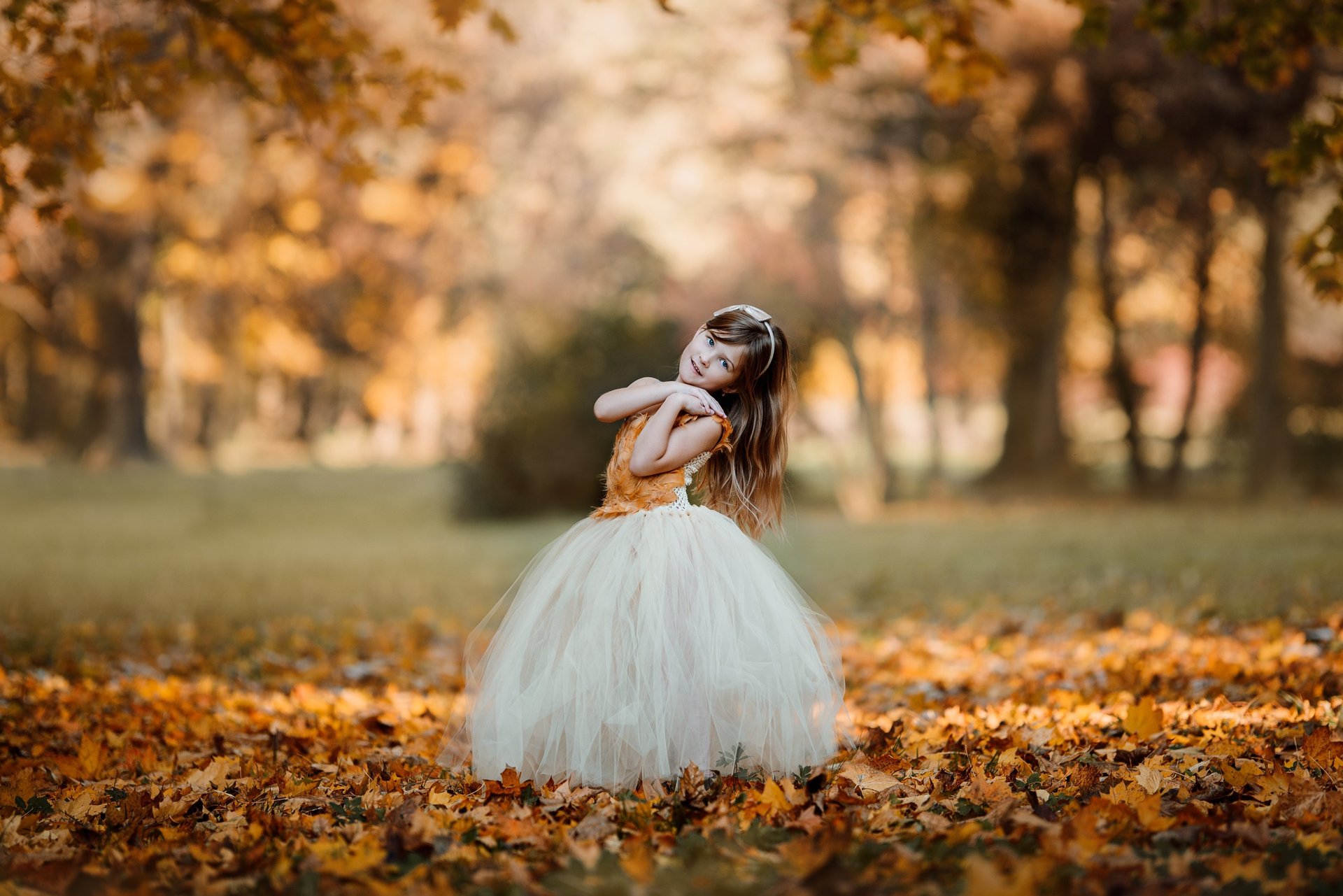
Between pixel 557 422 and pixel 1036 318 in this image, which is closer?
pixel 557 422

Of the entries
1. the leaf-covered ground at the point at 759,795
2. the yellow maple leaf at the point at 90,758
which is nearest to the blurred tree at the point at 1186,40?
the leaf-covered ground at the point at 759,795

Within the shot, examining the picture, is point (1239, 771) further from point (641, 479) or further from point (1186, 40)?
point (1186, 40)

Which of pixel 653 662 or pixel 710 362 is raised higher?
pixel 710 362

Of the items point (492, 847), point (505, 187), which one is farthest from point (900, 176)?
point (492, 847)

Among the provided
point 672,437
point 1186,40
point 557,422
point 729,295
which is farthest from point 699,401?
point 729,295

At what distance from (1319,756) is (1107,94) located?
13.9 metres

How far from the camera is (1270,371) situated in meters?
15.0

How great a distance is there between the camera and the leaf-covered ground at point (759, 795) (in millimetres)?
2756

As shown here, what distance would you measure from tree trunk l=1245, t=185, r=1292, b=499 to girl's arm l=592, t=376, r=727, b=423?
43.2 ft

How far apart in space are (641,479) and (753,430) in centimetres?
49

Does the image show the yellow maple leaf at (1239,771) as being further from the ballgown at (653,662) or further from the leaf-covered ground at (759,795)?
the ballgown at (653,662)

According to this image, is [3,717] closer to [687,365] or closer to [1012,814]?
[687,365]

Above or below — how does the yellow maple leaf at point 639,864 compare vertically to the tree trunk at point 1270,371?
below

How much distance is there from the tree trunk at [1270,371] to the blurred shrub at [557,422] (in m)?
7.87
